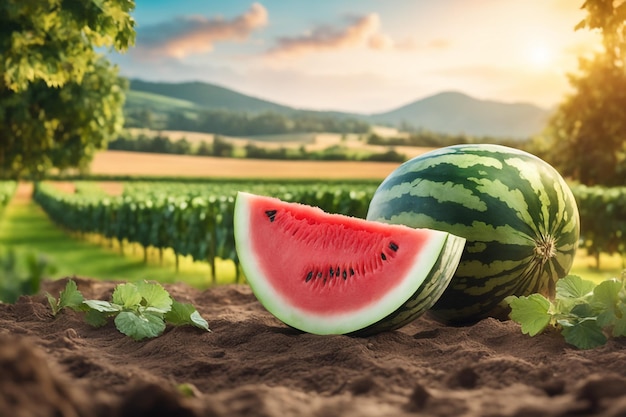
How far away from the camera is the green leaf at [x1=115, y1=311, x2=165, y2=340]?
4117 mm

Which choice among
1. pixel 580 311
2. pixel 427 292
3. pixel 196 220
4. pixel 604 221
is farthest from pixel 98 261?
pixel 580 311

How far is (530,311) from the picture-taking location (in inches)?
159

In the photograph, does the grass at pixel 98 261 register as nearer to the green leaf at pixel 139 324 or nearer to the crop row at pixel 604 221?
the green leaf at pixel 139 324

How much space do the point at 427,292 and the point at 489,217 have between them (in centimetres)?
93

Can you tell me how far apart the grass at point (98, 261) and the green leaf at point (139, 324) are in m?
2.82

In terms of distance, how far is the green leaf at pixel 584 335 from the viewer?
383cm

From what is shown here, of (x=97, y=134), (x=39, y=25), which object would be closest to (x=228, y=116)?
(x=97, y=134)

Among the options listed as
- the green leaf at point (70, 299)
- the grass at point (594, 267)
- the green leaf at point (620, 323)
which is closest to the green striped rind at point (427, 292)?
the green leaf at point (620, 323)

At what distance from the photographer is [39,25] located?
9414 millimetres

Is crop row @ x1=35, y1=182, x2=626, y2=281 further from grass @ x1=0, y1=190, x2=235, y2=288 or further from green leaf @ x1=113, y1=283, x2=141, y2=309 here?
green leaf @ x1=113, y1=283, x2=141, y2=309

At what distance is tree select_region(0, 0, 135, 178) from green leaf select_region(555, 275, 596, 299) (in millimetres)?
5354

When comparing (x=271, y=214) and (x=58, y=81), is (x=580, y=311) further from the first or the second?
(x=58, y=81)

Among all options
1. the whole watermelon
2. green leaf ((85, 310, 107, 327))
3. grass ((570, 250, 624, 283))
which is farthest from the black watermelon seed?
grass ((570, 250, 624, 283))

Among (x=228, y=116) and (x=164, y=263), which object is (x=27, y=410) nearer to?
(x=164, y=263)
